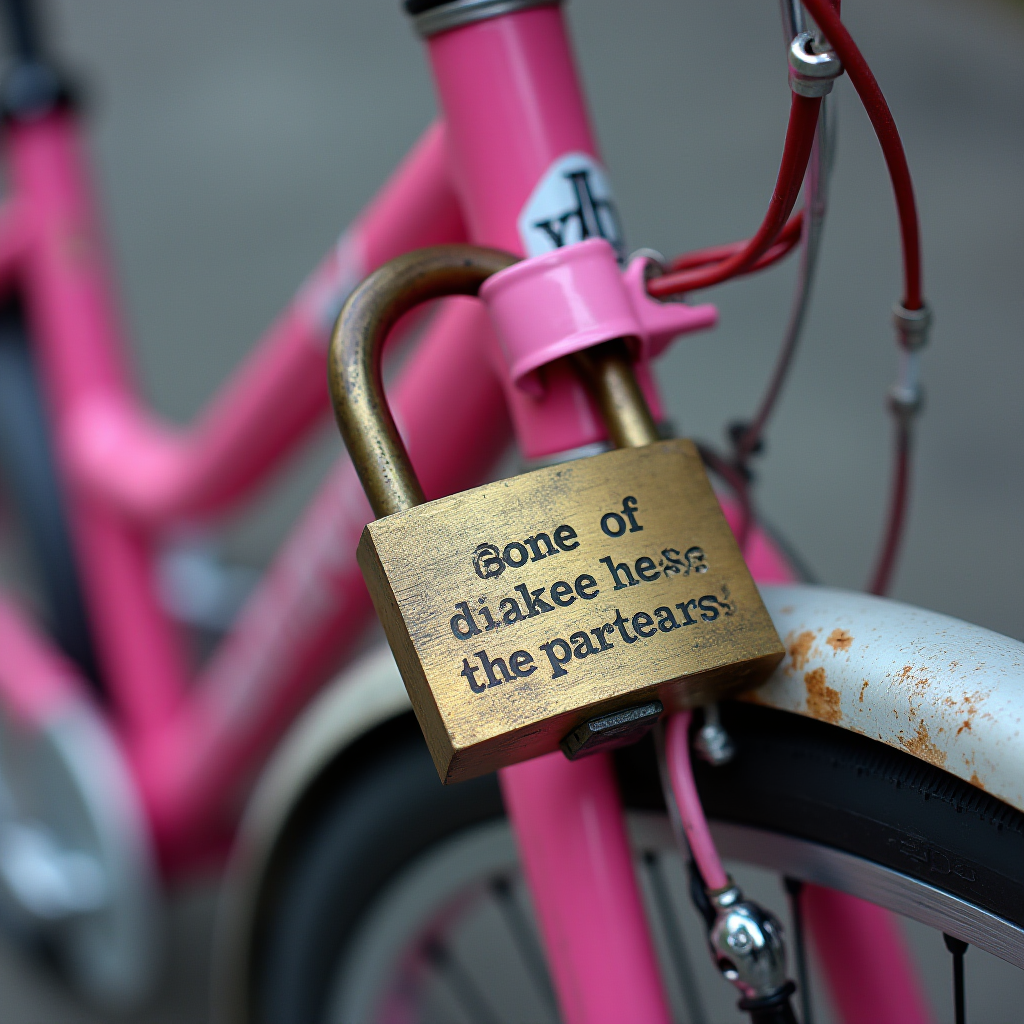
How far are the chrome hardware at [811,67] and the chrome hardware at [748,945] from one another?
0.84 ft

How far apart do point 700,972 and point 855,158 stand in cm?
166

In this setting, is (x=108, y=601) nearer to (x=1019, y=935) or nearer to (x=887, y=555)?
(x=887, y=555)

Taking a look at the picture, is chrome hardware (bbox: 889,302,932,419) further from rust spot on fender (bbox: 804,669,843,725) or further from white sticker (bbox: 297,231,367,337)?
white sticker (bbox: 297,231,367,337)

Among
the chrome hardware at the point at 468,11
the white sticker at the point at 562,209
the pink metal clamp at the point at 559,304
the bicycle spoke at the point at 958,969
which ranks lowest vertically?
the bicycle spoke at the point at 958,969

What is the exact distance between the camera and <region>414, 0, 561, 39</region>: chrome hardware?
42 cm

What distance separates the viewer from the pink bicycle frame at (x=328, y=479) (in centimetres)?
42

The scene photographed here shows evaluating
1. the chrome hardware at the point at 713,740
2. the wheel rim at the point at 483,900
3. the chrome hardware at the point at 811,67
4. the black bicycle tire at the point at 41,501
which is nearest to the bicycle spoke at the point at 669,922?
the wheel rim at the point at 483,900

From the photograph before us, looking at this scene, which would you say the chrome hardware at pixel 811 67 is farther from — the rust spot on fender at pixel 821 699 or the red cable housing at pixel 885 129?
the rust spot on fender at pixel 821 699

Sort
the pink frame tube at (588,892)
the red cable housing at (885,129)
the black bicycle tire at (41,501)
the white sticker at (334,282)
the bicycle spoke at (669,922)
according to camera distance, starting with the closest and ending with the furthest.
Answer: the red cable housing at (885,129)
the pink frame tube at (588,892)
the bicycle spoke at (669,922)
the white sticker at (334,282)
the black bicycle tire at (41,501)

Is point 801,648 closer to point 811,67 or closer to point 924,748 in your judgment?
point 924,748

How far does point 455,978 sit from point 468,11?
529 millimetres

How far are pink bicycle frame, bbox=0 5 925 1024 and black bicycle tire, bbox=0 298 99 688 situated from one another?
18 mm

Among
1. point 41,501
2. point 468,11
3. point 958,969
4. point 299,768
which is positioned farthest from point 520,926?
point 41,501

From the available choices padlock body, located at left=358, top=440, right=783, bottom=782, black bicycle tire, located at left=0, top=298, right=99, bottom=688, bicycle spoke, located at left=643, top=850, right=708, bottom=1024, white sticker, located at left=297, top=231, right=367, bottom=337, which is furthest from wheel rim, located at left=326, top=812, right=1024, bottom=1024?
black bicycle tire, located at left=0, top=298, right=99, bottom=688
